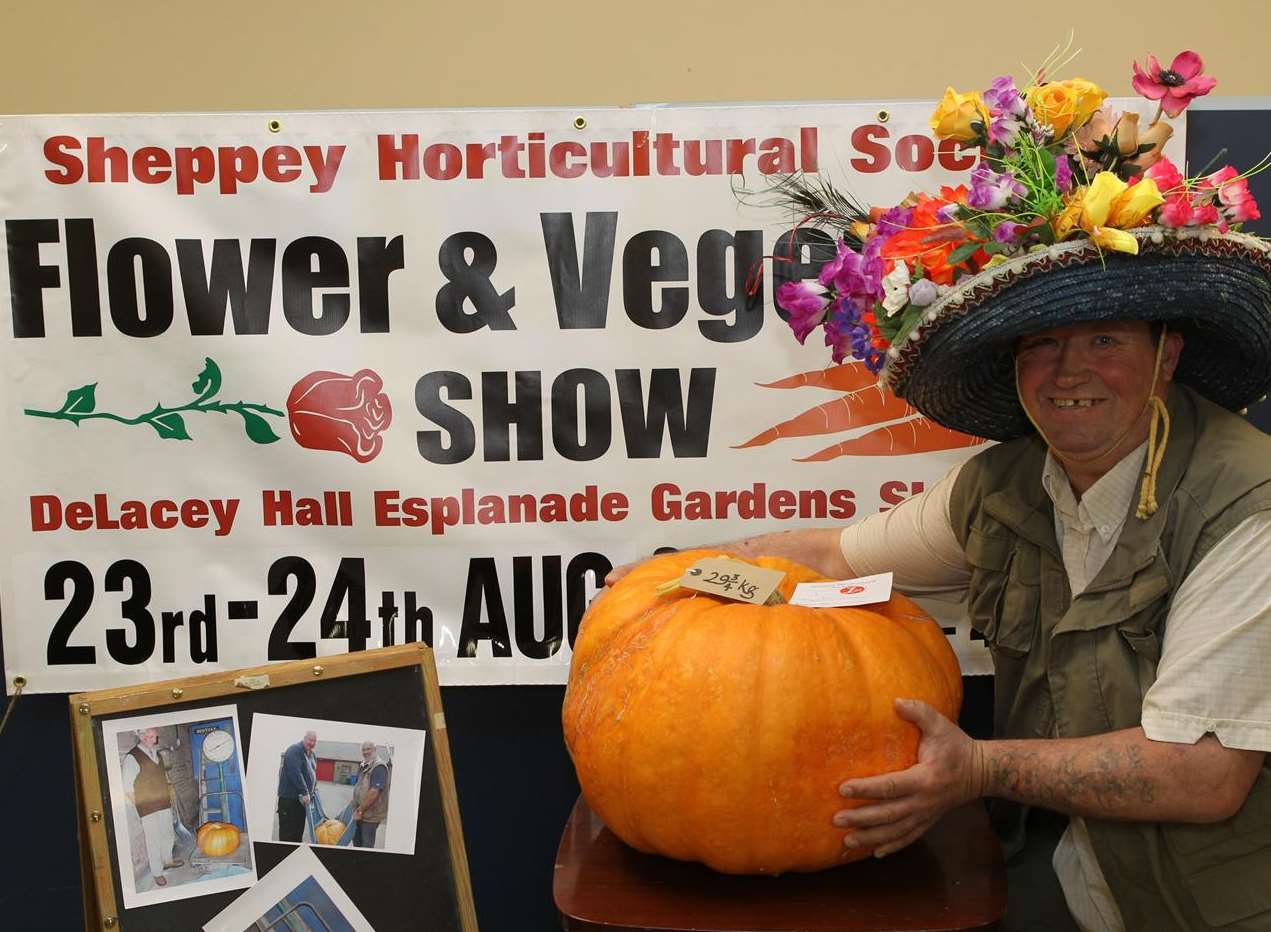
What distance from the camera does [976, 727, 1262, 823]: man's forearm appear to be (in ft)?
4.73

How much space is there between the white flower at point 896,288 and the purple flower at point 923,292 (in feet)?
0.04

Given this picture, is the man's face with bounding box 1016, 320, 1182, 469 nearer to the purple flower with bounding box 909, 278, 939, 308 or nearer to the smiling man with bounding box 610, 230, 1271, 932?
the smiling man with bounding box 610, 230, 1271, 932

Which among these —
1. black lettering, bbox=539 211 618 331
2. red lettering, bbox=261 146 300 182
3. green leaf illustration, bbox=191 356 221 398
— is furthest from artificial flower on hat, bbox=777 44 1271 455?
green leaf illustration, bbox=191 356 221 398

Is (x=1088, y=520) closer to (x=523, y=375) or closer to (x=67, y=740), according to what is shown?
(x=523, y=375)

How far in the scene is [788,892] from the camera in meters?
1.49

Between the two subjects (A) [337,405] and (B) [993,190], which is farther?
(A) [337,405]

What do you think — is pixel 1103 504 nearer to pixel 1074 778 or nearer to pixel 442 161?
pixel 1074 778

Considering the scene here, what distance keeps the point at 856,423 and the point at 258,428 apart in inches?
45.2

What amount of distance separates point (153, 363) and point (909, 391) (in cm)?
142

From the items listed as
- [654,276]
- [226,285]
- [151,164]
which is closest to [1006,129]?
[654,276]

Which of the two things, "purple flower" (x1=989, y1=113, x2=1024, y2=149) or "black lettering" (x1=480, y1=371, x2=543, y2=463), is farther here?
"black lettering" (x1=480, y1=371, x2=543, y2=463)

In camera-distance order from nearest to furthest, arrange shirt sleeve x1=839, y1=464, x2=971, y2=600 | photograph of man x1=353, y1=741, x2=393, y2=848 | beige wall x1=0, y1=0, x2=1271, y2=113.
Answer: photograph of man x1=353, y1=741, x2=393, y2=848, shirt sleeve x1=839, y1=464, x2=971, y2=600, beige wall x1=0, y1=0, x2=1271, y2=113

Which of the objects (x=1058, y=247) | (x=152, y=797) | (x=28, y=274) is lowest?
(x=152, y=797)

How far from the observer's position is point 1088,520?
5.53 feet
